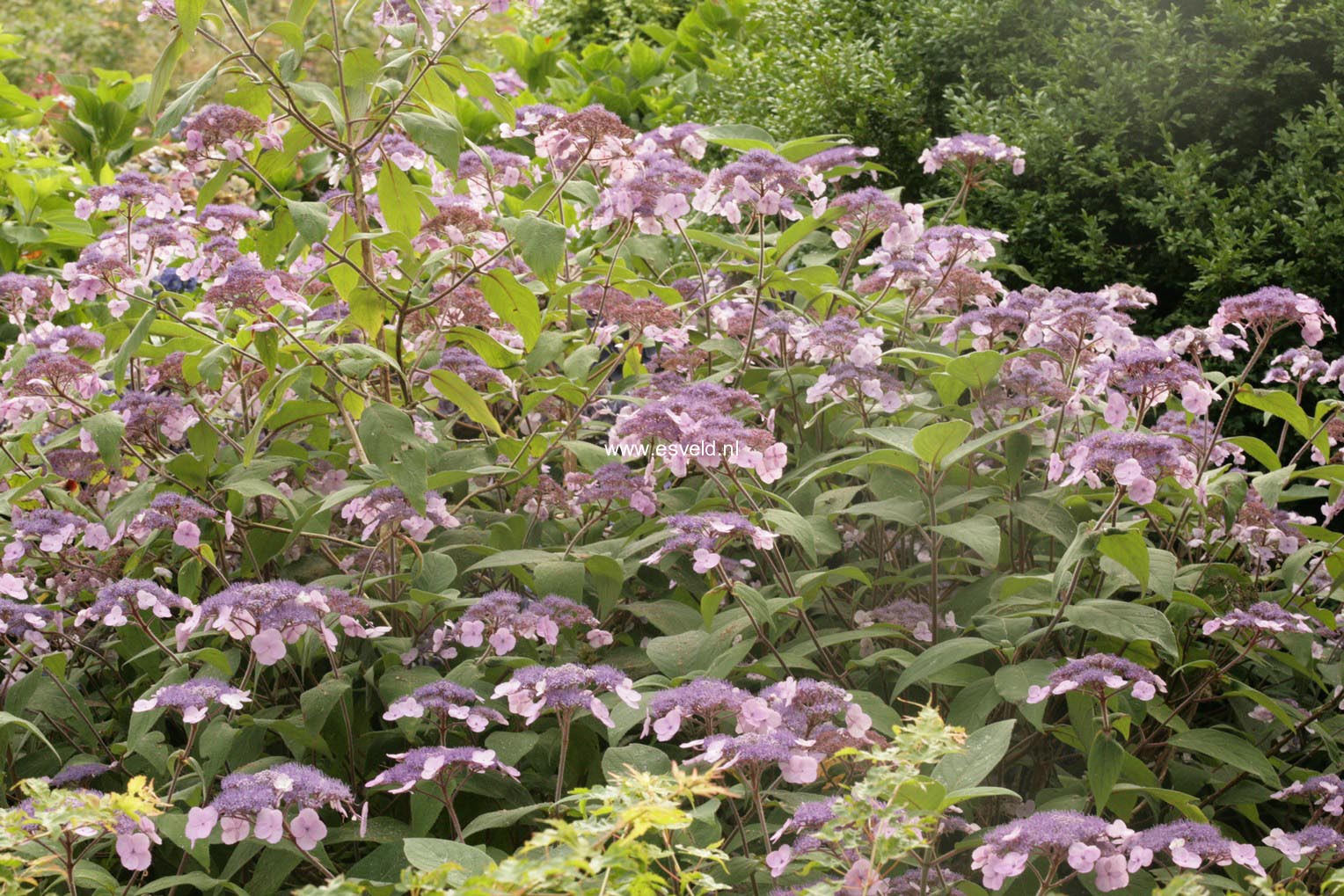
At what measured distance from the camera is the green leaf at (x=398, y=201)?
2539 millimetres

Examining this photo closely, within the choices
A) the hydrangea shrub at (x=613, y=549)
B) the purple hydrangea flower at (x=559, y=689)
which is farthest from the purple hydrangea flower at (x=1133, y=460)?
the purple hydrangea flower at (x=559, y=689)

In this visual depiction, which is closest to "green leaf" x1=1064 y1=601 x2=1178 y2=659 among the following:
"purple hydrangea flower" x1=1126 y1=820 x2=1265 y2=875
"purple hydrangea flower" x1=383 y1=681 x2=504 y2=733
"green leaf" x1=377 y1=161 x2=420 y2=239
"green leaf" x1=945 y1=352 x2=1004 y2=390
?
"purple hydrangea flower" x1=1126 y1=820 x2=1265 y2=875

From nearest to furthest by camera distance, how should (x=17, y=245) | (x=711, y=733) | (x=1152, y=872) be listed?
(x=711, y=733)
(x=1152, y=872)
(x=17, y=245)

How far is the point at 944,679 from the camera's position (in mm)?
2289

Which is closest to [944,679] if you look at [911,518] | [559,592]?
[911,518]

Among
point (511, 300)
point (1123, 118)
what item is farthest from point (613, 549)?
point (1123, 118)

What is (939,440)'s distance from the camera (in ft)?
7.30

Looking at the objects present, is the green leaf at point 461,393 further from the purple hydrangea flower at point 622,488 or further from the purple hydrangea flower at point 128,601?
the purple hydrangea flower at point 128,601

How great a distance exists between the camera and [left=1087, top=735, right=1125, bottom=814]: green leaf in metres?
2.02

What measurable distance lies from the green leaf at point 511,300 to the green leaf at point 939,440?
0.80 metres

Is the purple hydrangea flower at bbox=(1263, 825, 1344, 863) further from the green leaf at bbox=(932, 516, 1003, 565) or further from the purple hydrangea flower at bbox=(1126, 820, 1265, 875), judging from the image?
the green leaf at bbox=(932, 516, 1003, 565)

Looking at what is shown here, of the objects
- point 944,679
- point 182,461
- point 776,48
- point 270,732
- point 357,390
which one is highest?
point 776,48

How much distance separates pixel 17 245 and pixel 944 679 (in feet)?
13.1

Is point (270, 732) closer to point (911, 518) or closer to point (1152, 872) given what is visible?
point (911, 518)
